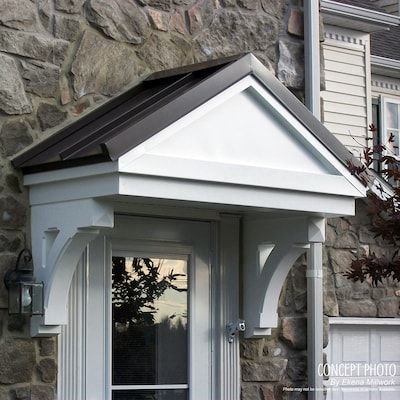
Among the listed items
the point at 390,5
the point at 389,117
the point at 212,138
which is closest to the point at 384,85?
the point at 389,117

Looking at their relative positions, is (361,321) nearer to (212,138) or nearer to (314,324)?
(314,324)

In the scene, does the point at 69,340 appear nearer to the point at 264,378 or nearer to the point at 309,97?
the point at 264,378

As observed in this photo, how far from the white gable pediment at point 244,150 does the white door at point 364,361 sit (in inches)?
158

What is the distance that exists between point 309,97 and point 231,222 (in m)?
1.15

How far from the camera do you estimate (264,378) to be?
7.80m

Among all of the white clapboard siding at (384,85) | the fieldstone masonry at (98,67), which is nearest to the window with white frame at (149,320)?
the fieldstone masonry at (98,67)

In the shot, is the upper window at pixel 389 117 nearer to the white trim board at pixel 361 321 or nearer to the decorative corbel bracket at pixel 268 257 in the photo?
the white trim board at pixel 361 321

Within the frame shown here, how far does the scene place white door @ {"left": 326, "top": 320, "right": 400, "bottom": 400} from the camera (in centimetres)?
1075

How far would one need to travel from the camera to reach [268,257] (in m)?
7.55

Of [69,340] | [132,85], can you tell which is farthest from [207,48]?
[69,340]

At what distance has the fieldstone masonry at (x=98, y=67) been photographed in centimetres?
666

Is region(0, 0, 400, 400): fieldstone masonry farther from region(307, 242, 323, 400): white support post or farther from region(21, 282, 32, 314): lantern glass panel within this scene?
region(21, 282, 32, 314): lantern glass panel

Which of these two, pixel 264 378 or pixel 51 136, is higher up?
pixel 51 136

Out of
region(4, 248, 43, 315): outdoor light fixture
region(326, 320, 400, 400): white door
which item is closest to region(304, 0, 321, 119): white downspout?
region(4, 248, 43, 315): outdoor light fixture
